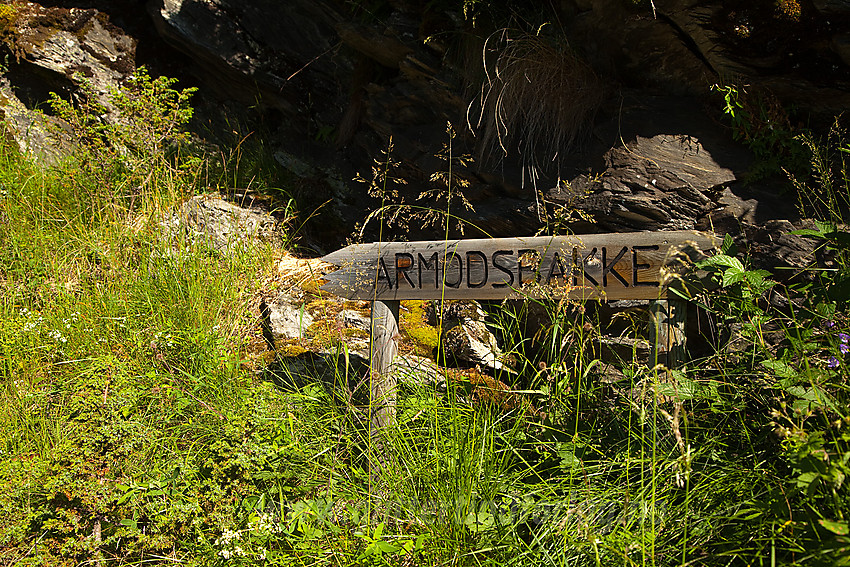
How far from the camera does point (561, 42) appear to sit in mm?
4004

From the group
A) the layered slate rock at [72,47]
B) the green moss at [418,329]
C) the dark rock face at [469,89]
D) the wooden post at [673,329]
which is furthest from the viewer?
the layered slate rock at [72,47]

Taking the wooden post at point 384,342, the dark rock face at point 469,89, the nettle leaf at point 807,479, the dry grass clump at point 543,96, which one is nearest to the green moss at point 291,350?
the wooden post at point 384,342

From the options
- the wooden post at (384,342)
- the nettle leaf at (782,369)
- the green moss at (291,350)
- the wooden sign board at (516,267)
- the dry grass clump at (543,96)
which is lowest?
the green moss at (291,350)

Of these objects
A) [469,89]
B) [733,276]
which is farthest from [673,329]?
[469,89]

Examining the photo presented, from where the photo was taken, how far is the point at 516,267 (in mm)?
2846

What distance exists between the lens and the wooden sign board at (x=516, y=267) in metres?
2.60

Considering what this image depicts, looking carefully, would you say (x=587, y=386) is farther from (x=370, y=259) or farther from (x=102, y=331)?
→ (x=102, y=331)

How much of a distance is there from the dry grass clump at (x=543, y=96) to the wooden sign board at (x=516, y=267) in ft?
4.12

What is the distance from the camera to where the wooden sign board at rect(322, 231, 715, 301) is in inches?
102

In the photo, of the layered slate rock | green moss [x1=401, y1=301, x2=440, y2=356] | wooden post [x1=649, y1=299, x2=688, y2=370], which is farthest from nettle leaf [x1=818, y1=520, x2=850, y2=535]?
the layered slate rock

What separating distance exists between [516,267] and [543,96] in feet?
5.53

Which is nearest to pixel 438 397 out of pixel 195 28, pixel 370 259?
pixel 370 259

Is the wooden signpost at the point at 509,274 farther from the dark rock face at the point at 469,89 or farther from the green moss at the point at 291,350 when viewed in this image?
the green moss at the point at 291,350

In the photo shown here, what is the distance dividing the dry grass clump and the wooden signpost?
126 cm
